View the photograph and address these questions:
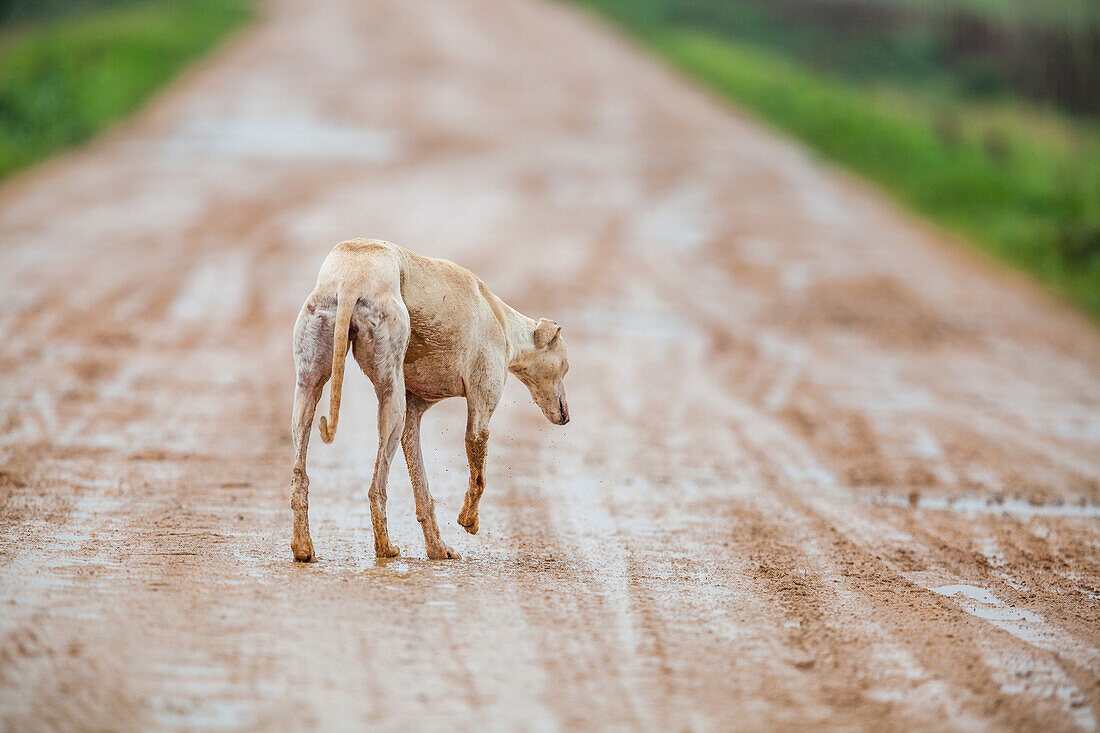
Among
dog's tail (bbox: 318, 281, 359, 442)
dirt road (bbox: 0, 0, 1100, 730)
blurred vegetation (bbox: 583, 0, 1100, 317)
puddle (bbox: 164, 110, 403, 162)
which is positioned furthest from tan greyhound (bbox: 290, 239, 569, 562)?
puddle (bbox: 164, 110, 403, 162)

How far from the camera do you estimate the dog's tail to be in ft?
18.7

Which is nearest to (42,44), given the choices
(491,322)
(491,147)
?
(491,147)

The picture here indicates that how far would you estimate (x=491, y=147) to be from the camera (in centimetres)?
2181

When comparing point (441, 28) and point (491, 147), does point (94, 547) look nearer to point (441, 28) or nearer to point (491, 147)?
point (491, 147)

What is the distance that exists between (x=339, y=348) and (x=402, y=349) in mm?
426

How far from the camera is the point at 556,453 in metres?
9.52

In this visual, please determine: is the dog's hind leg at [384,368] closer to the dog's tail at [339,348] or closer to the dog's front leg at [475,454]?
the dog's tail at [339,348]

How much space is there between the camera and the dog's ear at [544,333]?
7.30 m

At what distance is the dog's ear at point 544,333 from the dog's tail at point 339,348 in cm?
172

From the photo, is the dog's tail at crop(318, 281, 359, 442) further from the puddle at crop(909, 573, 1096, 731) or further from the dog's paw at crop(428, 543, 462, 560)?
the puddle at crop(909, 573, 1096, 731)

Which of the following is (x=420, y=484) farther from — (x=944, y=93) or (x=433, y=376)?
(x=944, y=93)

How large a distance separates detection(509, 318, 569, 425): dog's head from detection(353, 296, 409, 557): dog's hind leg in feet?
4.19

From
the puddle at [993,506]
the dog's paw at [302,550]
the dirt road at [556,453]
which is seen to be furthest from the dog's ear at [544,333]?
the puddle at [993,506]

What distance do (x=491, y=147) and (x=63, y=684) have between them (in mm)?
18315
